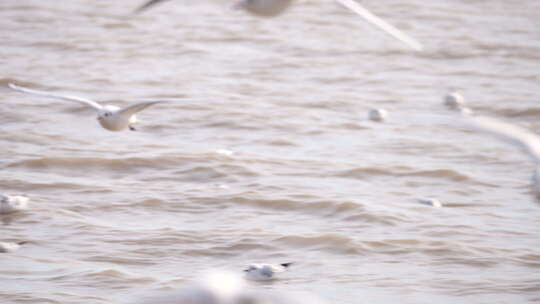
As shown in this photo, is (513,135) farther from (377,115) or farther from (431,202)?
(377,115)

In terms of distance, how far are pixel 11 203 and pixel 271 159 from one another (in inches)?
100

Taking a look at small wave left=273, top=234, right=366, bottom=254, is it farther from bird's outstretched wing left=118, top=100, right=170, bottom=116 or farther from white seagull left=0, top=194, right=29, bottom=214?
white seagull left=0, top=194, right=29, bottom=214

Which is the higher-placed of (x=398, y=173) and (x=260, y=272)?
(x=398, y=173)

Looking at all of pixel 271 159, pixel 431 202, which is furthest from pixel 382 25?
pixel 271 159

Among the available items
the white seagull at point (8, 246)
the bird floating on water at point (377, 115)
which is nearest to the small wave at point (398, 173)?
the bird floating on water at point (377, 115)

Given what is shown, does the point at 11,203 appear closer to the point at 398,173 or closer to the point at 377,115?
the point at 398,173

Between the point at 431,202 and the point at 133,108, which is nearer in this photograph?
the point at 133,108

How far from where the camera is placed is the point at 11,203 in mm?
7422

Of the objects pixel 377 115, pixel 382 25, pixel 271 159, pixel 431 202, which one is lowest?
pixel 431 202

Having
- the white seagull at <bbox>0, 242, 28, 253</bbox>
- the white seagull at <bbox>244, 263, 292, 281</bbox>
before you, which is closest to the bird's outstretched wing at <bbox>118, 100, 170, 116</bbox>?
the white seagull at <bbox>0, 242, 28, 253</bbox>

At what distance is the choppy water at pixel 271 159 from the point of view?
650 centimetres

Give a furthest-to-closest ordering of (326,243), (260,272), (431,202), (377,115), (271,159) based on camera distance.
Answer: (377,115)
(271,159)
(431,202)
(326,243)
(260,272)

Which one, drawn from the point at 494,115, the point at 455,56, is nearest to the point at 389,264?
the point at 494,115

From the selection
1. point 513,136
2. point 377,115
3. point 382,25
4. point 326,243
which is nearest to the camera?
point 382,25
